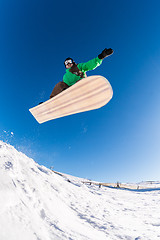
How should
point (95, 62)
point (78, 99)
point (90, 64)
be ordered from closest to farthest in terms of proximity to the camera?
point (95, 62) < point (90, 64) < point (78, 99)

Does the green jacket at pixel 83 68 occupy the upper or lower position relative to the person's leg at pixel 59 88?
upper

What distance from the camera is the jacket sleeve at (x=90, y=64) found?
4249mm

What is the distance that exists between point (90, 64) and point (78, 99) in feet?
4.10

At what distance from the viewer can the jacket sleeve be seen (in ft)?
13.9

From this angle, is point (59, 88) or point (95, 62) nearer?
point (95, 62)

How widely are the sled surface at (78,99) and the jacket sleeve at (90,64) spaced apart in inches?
19.6

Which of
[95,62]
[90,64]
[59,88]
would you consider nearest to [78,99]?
[59,88]

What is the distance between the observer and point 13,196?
6.41 ft

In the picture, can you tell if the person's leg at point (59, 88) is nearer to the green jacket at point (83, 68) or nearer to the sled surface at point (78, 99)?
the green jacket at point (83, 68)

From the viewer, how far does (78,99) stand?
5023 millimetres

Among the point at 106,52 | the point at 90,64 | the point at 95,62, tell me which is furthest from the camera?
the point at 90,64

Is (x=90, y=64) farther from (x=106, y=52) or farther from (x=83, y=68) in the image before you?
(x=106, y=52)

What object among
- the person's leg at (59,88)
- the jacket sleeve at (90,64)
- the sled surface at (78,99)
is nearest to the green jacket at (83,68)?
the jacket sleeve at (90,64)

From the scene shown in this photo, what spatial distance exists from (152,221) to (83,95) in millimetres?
4228
